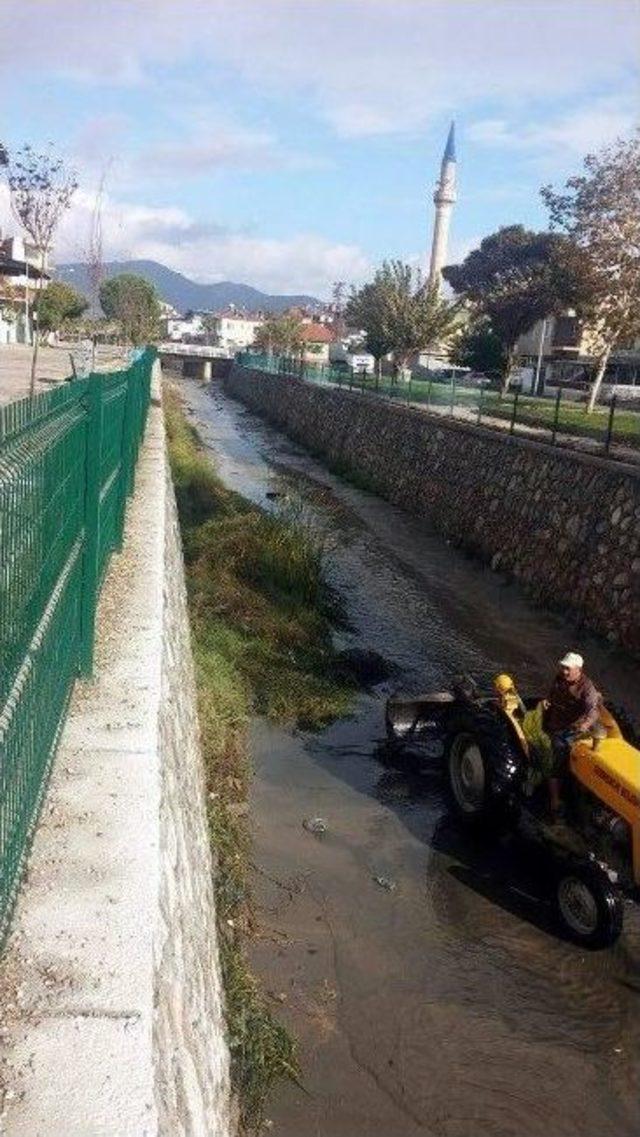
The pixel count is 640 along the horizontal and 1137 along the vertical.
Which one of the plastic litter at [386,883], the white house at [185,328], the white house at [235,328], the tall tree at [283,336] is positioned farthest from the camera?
the white house at [235,328]

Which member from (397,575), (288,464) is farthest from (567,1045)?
(288,464)

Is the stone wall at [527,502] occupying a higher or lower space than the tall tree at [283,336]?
lower

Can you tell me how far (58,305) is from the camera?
56.7 m

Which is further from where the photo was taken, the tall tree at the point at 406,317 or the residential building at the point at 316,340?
the residential building at the point at 316,340

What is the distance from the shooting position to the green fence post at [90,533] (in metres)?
4.63

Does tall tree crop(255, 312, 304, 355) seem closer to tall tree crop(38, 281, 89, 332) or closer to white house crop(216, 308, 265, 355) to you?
tall tree crop(38, 281, 89, 332)

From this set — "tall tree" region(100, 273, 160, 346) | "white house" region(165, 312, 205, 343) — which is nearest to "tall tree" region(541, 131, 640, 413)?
"tall tree" region(100, 273, 160, 346)

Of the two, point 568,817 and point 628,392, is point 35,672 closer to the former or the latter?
point 568,817

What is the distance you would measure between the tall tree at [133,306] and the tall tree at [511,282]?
2184 cm

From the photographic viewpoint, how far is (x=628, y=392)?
145 ft

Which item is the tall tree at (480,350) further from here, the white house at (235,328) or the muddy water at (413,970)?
the white house at (235,328)

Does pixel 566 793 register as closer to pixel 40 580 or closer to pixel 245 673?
pixel 40 580

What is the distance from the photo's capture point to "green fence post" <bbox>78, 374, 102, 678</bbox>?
4.63 m

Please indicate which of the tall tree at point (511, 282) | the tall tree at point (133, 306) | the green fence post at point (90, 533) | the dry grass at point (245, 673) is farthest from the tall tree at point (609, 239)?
the tall tree at point (133, 306)
